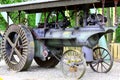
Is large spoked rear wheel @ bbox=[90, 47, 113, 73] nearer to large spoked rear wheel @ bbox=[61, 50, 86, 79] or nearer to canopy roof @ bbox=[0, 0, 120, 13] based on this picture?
large spoked rear wheel @ bbox=[61, 50, 86, 79]

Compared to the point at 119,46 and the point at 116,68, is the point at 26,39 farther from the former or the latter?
the point at 119,46

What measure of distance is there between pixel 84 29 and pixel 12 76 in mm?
2444

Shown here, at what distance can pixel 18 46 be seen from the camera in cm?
1287

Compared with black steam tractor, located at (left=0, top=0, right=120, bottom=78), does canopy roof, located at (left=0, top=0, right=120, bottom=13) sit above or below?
above

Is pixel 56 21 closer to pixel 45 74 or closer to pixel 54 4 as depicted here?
pixel 54 4

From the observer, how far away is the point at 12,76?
1170cm

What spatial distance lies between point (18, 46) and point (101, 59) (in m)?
2.64

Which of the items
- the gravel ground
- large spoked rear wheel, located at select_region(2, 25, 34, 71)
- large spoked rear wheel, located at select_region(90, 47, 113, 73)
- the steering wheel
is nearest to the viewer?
the gravel ground

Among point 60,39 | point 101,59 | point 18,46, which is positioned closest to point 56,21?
point 60,39

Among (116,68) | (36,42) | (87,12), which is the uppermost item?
(87,12)

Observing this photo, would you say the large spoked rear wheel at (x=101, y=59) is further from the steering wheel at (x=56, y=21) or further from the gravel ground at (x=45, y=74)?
the steering wheel at (x=56, y=21)

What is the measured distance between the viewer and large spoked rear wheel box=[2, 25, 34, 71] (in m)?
12.4

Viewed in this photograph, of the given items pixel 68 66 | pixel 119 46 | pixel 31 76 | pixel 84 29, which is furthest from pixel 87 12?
pixel 119 46

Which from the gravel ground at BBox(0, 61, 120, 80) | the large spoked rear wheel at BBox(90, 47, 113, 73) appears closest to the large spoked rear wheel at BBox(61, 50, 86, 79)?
the gravel ground at BBox(0, 61, 120, 80)
